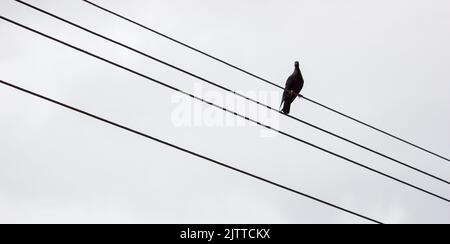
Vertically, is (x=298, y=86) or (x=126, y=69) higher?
(x=298, y=86)
